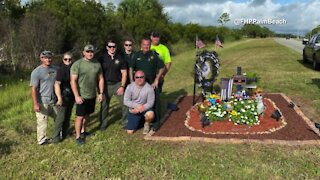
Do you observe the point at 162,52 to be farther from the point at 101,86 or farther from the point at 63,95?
the point at 63,95

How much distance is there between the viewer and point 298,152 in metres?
5.53

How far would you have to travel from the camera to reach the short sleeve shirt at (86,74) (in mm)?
5970

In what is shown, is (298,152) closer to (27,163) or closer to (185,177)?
(185,177)

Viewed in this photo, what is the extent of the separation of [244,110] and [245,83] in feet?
4.95

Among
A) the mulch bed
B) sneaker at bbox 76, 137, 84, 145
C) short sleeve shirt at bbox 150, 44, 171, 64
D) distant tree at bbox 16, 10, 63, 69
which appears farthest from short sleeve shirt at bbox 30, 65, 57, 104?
distant tree at bbox 16, 10, 63, 69

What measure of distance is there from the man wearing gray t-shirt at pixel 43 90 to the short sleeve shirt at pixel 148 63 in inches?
60.2

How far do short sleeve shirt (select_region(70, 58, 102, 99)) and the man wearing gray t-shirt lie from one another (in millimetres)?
475

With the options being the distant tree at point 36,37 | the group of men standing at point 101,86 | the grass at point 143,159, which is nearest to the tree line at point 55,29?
the distant tree at point 36,37

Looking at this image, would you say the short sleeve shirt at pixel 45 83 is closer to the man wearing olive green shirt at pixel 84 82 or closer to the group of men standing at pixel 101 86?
the group of men standing at pixel 101 86

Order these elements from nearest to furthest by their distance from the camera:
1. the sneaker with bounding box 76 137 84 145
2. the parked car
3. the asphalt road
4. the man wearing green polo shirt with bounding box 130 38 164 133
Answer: the sneaker with bounding box 76 137 84 145 → the man wearing green polo shirt with bounding box 130 38 164 133 → the parked car → the asphalt road

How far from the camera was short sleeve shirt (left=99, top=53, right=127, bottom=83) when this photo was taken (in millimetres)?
6637

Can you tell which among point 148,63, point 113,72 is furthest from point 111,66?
point 148,63

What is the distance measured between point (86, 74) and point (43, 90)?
803mm

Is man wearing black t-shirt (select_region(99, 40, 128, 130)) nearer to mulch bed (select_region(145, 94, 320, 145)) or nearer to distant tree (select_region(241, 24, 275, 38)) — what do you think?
mulch bed (select_region(145, 94, 320, 145))
